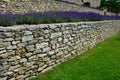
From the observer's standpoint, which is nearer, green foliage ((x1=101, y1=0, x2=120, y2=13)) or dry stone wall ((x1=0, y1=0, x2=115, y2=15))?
dry stone wall ((x1=0, y1=0, x2=115, y2=15))

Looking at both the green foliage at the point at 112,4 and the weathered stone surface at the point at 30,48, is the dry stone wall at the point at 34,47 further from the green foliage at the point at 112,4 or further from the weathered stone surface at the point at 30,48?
the green foliage at the point at 112,4

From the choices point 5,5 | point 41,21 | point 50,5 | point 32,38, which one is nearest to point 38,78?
point 32,38

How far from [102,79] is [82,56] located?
2757mm

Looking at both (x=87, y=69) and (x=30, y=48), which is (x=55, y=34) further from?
(x=87, y=69)

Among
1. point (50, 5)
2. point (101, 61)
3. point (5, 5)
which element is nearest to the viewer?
point (101, 61)

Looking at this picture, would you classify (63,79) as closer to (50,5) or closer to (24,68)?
(24,68)

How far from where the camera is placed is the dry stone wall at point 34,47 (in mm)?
5508

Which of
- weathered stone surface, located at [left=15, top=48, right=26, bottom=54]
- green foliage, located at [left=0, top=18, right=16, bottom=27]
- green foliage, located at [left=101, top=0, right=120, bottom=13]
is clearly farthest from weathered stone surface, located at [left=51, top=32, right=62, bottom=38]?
green foliage, located at [left=101, top=0, right=120, bottom=13]

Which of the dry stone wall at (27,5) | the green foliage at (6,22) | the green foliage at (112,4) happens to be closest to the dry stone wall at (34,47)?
the green foliage at (6,22)

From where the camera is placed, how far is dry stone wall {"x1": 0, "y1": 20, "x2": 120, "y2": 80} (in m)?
5.51

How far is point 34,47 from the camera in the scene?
643 cm

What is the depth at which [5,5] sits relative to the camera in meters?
14.2

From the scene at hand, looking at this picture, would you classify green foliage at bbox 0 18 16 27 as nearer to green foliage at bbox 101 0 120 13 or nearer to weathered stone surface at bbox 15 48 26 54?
weathered stone surface at bbox 15 48 26 54

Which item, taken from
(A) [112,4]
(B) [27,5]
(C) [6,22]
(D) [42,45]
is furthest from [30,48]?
(A) [112,4]
